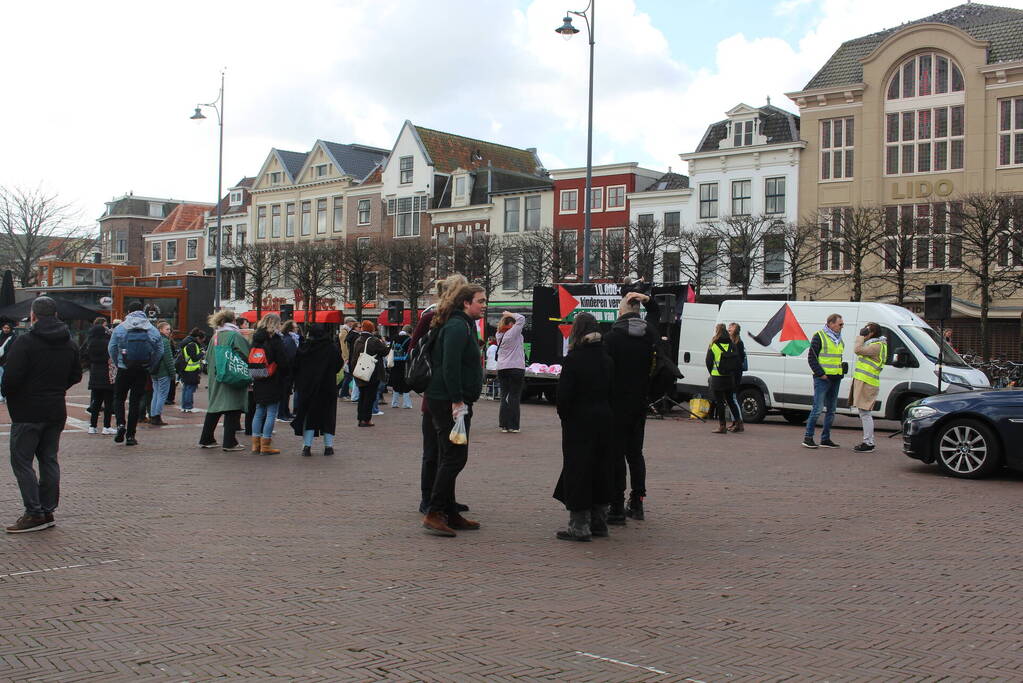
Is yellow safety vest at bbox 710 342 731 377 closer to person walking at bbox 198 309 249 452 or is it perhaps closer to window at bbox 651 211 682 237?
person walking at bbox 198 309 249 452

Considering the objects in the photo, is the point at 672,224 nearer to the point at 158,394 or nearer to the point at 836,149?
the point at 836,149

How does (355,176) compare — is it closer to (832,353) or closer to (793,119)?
(793,119)

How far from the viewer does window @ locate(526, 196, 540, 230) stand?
51625 mm

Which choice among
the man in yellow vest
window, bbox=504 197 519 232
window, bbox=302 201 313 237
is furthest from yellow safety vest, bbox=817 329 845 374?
window, bbox=302 201 313 237

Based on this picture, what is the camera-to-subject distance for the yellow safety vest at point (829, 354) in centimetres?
1377

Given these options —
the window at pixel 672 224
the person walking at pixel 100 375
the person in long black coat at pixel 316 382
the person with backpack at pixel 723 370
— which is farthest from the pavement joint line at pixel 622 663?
the window at pixel 672 224

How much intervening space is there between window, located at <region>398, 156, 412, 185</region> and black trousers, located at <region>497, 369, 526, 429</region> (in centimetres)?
4542

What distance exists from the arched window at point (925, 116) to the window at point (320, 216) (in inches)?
1427

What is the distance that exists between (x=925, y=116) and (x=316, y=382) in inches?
1362

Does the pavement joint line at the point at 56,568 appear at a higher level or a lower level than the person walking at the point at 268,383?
lower

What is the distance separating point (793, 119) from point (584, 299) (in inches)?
993

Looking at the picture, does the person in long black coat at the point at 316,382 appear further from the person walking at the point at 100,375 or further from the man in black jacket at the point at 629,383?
the man in black jacket at the point at 629,383

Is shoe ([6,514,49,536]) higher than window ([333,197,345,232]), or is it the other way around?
window ([333,197,345,232])

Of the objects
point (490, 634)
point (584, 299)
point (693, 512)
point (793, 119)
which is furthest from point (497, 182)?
point (490, 634)
